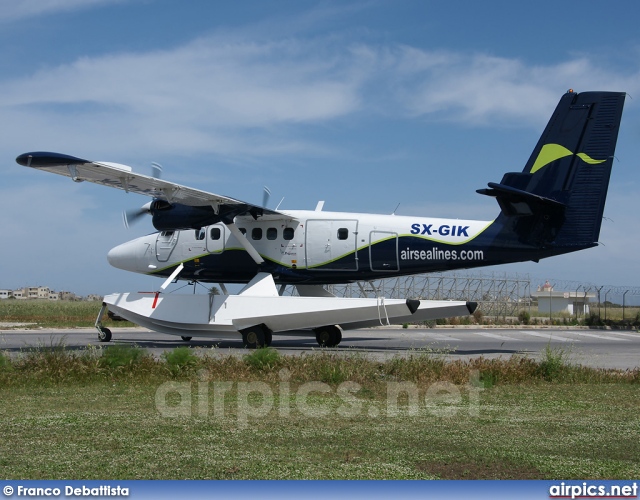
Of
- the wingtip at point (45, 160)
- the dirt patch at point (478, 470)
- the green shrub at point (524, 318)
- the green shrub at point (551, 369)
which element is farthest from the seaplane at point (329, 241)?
the green shrub at point (524, 318)

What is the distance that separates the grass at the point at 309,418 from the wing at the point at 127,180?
577cm

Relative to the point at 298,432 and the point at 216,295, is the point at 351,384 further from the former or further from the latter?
the point at 216,295

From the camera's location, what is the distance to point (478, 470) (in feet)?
21.4

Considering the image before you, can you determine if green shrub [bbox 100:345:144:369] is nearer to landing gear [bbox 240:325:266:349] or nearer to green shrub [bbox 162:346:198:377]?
green shrub [bbox 162:346:198:377]

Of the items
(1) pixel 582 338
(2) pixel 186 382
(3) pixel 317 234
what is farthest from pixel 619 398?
(1) pixel 582 338

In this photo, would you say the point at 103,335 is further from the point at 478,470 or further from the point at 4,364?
the point at 478,470

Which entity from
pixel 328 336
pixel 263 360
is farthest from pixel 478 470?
pixel 328 336

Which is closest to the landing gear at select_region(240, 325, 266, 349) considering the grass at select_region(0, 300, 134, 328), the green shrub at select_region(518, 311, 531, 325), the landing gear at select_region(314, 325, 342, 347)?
the landing gear at select_region(314, 325, 342, 347)

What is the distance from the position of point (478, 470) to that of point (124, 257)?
68.6ft

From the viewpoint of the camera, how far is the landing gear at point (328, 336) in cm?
2297

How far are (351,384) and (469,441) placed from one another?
170 inches

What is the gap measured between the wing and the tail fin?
7620 mm

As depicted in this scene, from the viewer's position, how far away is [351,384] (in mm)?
11945

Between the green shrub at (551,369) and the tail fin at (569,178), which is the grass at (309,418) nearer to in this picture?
the green shrub at (551,369)
